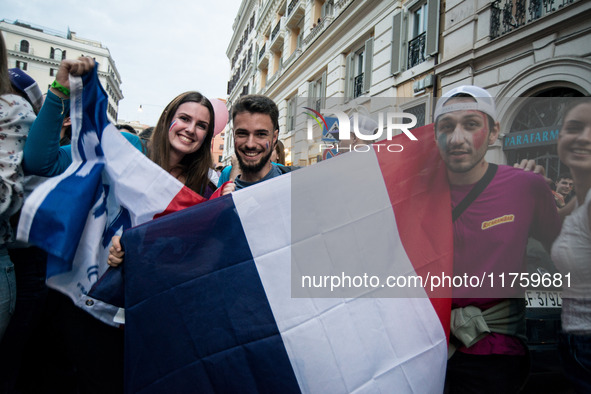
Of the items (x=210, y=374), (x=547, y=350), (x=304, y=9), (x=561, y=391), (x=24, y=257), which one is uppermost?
(x=304, y=9)

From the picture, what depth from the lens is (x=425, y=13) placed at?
27.5 feet

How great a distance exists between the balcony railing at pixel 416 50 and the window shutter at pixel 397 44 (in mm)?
268

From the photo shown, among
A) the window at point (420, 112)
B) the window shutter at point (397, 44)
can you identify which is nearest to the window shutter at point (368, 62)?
the window shutter at point (397, 44)

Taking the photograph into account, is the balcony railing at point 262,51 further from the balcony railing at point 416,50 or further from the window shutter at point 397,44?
the balcony railing at point 416,50

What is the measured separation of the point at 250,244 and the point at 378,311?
0.66 metres

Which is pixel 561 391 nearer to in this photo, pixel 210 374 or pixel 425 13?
pixel 210 374

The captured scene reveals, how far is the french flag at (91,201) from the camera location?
5.07 feet

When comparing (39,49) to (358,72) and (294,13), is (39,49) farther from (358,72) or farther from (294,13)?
(358,72)

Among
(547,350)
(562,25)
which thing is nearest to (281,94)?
(562,25)

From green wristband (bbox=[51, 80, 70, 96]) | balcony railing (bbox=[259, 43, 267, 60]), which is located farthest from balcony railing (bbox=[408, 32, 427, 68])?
balcony railing (bbox=[259, 43, 267, 60])

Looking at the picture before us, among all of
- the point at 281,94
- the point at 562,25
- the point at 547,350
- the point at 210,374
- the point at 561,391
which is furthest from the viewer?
the point at 281,94

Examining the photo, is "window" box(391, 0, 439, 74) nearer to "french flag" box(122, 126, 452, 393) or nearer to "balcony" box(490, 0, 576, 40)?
"balcony" box(490, 0, 576, 40)

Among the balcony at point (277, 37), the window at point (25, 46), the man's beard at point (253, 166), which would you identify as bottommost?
the man's beard at point (253, 166)

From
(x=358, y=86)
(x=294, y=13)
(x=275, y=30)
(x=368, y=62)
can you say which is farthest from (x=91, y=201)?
(x=275, y=30)
